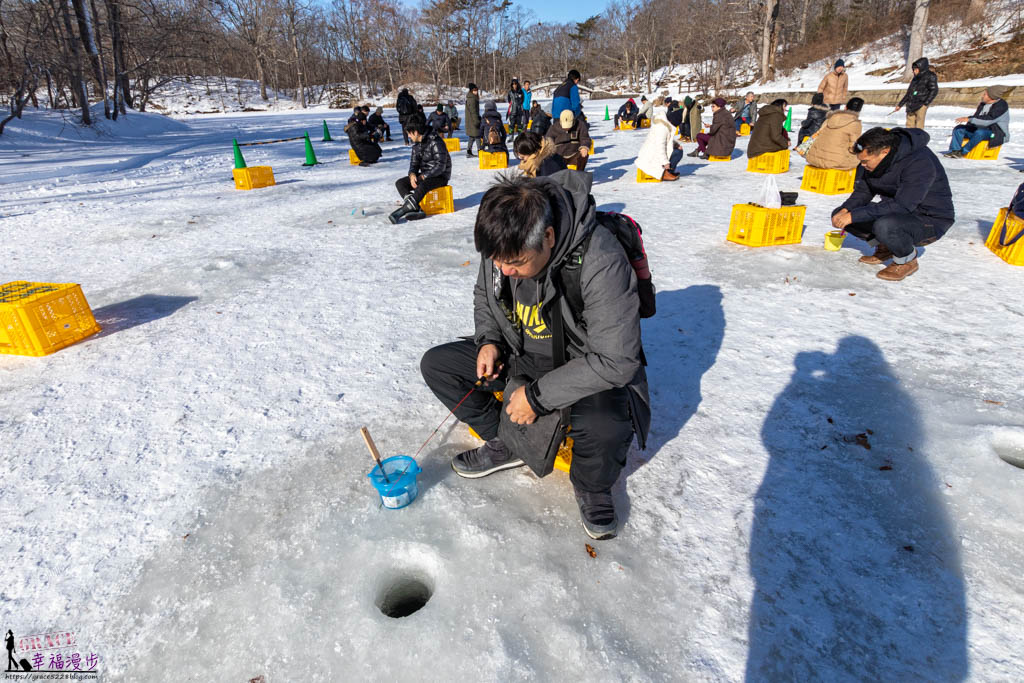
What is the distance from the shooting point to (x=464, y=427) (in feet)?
9.18

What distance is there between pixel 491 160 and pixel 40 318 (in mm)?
8963

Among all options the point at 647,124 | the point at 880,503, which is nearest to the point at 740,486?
the point at 880,503

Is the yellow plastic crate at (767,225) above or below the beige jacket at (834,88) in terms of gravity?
below

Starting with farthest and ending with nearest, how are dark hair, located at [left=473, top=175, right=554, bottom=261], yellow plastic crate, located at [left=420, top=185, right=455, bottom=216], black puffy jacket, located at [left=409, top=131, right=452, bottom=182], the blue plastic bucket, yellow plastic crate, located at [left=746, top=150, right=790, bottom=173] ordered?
yellow plastic crate, located at [left=746, top=150, right=790, bottom=173] → yellow plastic crate, located at [left=420, top=185, right=455, bottom=216] → black puffy jacket, located at [left=409, top=131, right=452, bottom=182] → the blue plastic bucket → dark hair, located at [left=473, top=175, right=554, bottom=261]

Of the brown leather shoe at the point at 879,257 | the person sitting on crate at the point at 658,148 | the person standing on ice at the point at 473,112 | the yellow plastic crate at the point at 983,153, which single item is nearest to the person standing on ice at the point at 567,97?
the person sitting on crate at the point at 658,148

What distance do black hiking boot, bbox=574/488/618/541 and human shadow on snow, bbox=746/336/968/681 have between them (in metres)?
0.55

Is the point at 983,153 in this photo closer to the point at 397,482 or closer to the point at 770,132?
the point at 770,132

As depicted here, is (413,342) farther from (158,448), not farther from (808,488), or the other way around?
(808,488)

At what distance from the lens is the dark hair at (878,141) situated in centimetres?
423

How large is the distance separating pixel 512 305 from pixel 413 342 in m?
1.64

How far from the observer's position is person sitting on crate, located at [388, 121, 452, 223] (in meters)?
6.94

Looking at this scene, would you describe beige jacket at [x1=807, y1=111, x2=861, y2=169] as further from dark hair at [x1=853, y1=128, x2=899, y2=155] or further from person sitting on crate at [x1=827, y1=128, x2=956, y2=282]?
dark hair at [x1=853, y1=128, x2=899, y2=155]

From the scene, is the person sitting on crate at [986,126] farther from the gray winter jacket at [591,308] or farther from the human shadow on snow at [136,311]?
the human shadow on snow at [136,311]

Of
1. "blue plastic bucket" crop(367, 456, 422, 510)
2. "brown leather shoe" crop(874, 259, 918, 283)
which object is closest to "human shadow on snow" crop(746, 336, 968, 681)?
"blue plastic bucket" crop(367, 456, 422, 510)
